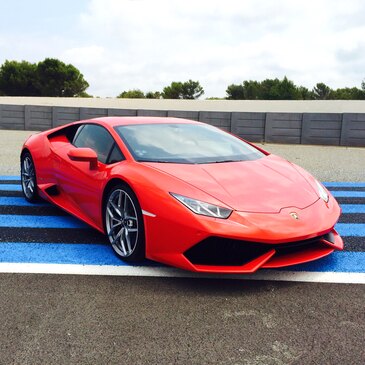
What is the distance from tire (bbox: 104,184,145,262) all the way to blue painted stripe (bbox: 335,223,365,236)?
2183 mm

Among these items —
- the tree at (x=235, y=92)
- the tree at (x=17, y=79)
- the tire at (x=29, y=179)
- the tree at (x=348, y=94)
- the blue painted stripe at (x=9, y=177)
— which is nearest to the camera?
the tire at (x=29, y=179)

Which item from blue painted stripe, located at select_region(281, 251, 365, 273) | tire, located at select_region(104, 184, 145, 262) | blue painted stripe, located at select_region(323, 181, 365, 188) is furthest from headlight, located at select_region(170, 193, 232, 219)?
blue painted stripe, located at select_region(323, 181, 365, 188)

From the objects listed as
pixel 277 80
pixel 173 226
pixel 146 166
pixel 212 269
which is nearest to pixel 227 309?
pixel 212 269

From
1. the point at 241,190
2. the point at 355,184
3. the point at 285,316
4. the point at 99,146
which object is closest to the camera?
the point at 285,316

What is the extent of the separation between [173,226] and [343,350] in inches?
49.8

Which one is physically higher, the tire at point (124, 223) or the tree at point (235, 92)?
the tree at point (235, 92)

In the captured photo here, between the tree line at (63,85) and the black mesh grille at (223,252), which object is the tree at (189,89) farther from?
the black mesh grille at (223,252)

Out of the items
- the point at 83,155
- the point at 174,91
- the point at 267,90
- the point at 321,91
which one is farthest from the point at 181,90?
the point at 83,155

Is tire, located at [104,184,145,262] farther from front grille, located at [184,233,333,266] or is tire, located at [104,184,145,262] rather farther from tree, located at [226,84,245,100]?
tree, located at [226,84,245,100]

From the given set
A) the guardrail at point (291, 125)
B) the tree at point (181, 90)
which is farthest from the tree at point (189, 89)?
the guardrail at point (291, 125)

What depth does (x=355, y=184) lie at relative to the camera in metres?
7.39

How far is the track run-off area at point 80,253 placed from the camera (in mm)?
3314

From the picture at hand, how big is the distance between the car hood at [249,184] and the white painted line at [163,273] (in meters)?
0.52

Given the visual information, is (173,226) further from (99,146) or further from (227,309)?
(99,146)
